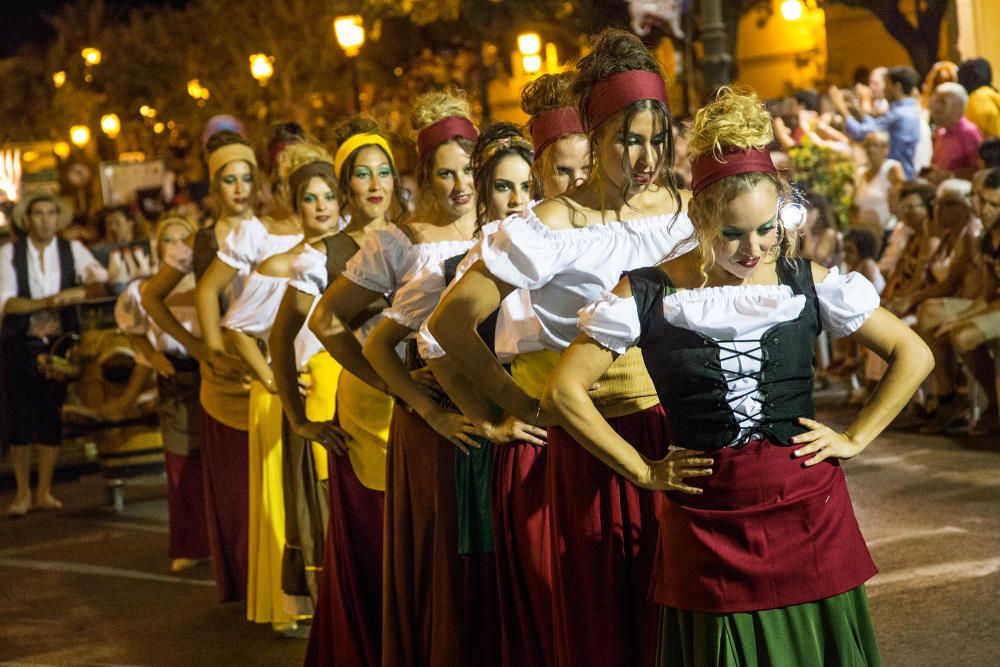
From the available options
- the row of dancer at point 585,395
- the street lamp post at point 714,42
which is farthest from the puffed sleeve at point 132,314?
the street lamp post at point 714,42

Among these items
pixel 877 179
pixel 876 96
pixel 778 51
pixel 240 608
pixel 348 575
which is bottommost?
pixel 240 608

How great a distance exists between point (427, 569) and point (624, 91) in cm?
198

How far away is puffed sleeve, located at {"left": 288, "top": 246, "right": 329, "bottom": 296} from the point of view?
6.14m

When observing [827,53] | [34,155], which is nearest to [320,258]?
[827,53]

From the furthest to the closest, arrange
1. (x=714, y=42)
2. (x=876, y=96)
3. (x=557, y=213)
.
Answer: (x=876, y=96)
(x=714, y=42)
(x=557, y=213)

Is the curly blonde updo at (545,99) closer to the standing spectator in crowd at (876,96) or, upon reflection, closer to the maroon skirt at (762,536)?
the maroon skirt at (762,536)

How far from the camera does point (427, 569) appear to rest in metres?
5.39

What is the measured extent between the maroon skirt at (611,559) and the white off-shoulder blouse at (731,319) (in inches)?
25.3

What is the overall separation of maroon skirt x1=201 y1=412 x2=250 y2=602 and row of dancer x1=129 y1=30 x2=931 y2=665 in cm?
197

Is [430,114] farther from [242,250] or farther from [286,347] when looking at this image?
[242,250]

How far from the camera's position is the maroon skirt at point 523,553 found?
4641mm

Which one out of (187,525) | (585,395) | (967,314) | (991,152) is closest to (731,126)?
(585,395)

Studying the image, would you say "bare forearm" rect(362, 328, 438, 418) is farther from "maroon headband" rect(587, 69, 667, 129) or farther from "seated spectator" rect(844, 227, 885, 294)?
"seated spectator" rect(844, 227, 885, 294)

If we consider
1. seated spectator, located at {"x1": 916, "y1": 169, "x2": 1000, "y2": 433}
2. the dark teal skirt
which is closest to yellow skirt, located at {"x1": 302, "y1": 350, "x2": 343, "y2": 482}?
the dark teal skirt
